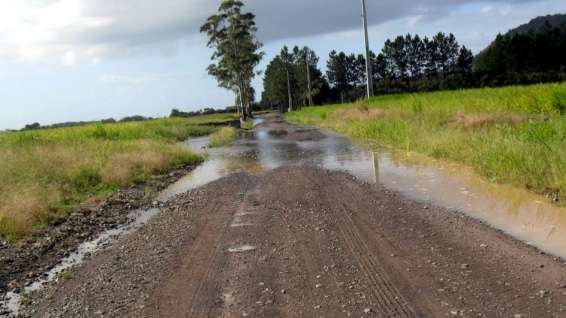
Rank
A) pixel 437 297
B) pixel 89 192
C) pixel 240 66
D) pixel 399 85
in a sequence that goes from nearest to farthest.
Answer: pixel 437 297, pixel 89 192, pixel 240 66, pixel 399 85

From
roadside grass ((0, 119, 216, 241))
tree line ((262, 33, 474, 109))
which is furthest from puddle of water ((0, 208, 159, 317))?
tree line ((262, 33, 474, 109))

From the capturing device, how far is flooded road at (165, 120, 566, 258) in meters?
7.83

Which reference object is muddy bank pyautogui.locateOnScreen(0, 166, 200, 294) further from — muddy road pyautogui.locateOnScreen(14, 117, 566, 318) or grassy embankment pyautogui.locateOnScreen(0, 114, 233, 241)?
muddy road pyautogui.locateOnScreen(14, 117, 566, 318)

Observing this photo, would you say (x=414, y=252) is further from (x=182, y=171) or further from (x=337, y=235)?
(x=182, y=171)

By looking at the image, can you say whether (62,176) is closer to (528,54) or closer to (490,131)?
(490,131)

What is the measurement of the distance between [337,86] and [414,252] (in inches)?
4244

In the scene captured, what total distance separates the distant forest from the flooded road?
62.8m

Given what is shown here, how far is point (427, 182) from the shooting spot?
1205 cm

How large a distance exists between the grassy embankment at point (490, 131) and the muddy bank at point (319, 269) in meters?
2.43

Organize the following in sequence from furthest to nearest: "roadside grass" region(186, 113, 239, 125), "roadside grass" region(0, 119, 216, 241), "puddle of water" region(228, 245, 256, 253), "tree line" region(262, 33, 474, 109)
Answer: "tree line" region(262, 33, 474, 109)
"roadside grass" region(186, 113, 239, 125)
"roadside grass" region(0, 119, 216, 241)
"puddle of water" region(228, 245, 256, 253)

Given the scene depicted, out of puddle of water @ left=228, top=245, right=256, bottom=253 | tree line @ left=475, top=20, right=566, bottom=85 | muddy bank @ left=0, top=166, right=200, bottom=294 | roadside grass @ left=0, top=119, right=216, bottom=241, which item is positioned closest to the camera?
puddle of water @ left=228, top=245, right=256, bottom=253

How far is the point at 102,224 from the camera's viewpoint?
10609 mm

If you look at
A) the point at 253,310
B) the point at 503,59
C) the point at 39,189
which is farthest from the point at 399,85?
the point at 253,310

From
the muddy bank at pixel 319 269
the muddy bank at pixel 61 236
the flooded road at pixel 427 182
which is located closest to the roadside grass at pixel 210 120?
the flooded road at pixel 427 182
